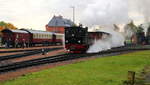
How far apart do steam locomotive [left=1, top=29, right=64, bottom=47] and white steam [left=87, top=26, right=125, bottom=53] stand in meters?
12.7

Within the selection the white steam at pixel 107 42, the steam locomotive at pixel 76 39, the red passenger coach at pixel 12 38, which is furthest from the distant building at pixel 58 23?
the steam locomotive at pixel 76 39

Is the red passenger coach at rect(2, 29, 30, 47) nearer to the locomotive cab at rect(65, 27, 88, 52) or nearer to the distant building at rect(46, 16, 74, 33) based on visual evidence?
the locomotive cab at rect(65, 27, 88, 52)

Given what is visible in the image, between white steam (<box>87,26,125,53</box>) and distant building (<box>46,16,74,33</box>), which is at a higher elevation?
distant building (<box>46,16,74,33</box>)

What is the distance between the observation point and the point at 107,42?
50.8 m

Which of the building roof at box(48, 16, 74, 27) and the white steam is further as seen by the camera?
the building roof at box(48, 16, 74, 27)

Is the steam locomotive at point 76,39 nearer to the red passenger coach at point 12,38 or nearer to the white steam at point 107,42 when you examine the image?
the white steam at point 107,42

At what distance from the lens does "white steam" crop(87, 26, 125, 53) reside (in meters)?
44.5

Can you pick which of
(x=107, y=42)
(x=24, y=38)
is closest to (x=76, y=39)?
(x=107, y=42)

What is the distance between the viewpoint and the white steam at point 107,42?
146ft

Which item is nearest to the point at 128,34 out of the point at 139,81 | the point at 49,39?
the point at 49,39

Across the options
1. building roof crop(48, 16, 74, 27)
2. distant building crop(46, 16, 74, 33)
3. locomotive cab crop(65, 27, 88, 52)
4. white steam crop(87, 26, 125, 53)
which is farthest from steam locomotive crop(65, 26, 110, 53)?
building roof crop(48, 16, 74, 27)

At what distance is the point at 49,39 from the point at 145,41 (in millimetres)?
23682

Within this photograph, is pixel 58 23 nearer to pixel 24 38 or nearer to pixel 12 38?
pixel 24 38

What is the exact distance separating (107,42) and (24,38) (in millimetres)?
15580
